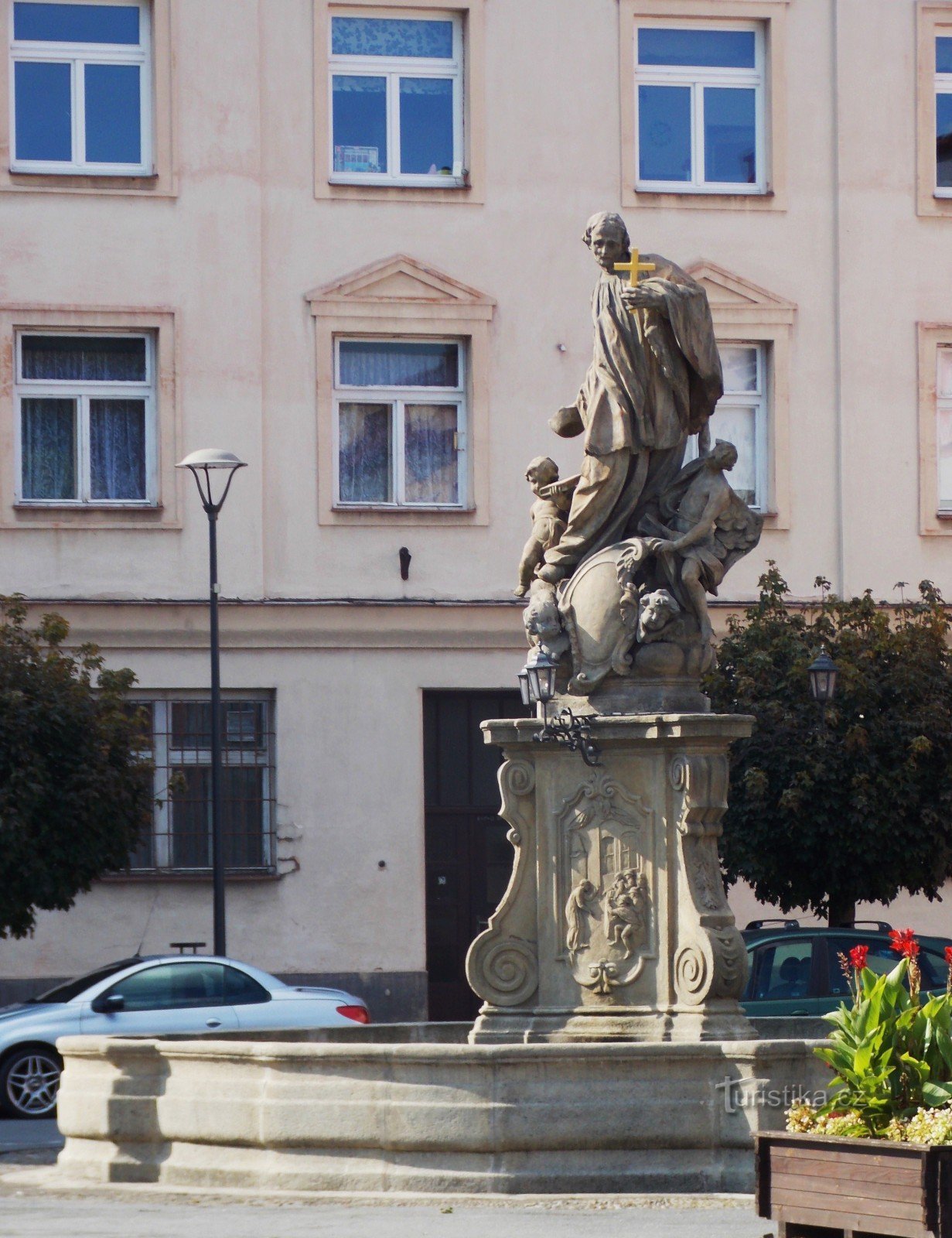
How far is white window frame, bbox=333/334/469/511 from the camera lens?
25922 millimetres

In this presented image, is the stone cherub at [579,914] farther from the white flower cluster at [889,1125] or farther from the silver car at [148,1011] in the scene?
the silver car at [148,1011]

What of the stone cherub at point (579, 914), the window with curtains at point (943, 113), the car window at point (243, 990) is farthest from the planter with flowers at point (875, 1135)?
the window with curtains at point (943, 113)

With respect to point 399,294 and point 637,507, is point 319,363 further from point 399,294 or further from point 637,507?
point 637,507

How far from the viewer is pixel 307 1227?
392 inches

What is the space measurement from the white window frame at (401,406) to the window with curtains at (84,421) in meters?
1.90

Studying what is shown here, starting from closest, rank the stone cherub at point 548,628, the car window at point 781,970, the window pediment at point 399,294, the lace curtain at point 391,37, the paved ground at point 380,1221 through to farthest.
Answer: the paved ground at point 380,1221 < the stone cherub at point 548,628 < the car window at point 781,970 < the window pediment at point 399,294 < the lace curtain at point 391,37

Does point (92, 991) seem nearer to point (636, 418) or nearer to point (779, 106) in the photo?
point (636, 418)

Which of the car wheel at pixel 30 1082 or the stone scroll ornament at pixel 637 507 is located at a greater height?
the stone scroll ornament at pixel 637 507

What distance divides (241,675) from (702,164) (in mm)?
7388

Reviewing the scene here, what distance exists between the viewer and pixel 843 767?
21734mm

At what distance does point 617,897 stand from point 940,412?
1598 centimetres

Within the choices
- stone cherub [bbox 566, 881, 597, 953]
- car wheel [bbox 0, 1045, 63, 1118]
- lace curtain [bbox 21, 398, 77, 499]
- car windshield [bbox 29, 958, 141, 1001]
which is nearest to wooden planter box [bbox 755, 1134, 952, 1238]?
stone cherub [bbox 566, 881, 597, 953]

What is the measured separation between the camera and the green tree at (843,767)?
21656 mm

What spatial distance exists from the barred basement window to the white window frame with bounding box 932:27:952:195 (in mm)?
9273
